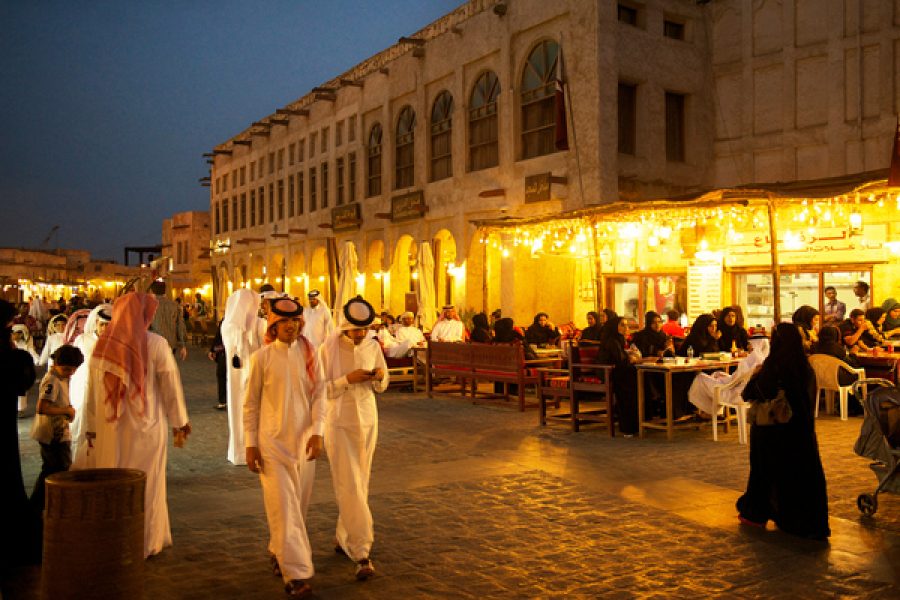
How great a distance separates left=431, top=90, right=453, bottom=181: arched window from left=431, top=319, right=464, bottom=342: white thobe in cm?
855

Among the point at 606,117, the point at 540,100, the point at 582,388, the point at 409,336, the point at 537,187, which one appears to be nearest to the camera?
the point at 582,388

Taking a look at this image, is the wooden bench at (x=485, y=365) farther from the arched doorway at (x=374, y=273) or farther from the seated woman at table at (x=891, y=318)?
the arched doorway at (x=374, y=273)

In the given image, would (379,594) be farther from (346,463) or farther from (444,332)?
(444,332)

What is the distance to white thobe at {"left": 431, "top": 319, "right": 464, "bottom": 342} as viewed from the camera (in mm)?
18047

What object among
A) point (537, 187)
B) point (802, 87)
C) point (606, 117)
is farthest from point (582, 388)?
point (802, 87)

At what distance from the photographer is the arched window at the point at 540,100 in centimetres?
2147

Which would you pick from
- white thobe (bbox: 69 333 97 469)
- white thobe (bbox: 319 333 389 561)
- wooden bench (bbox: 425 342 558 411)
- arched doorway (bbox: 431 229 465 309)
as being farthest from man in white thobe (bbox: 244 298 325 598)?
arched doorway (bbox: 431 229 465 309)

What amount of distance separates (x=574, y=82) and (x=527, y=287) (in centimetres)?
525

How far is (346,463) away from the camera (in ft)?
18.7

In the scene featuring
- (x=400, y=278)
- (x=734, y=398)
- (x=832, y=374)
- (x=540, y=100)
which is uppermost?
(x=540, y=100)

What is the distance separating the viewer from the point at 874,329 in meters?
14.4

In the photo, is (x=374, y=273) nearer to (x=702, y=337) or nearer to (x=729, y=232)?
(x=729, y=232)

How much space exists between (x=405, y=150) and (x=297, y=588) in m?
24.3

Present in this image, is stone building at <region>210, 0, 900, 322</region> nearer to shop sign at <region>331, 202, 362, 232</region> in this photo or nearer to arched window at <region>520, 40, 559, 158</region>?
arched window at <region>520, 40, 559, 158</region>
